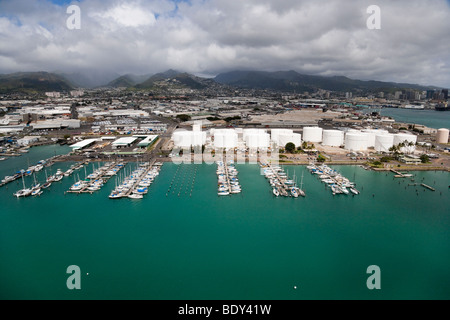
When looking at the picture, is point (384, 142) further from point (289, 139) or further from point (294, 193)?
point (294, 193)

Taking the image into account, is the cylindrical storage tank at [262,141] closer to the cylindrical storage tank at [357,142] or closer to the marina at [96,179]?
the cylindrical storage tank at [357,142]

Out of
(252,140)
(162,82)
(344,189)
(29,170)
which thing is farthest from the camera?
(162,82)

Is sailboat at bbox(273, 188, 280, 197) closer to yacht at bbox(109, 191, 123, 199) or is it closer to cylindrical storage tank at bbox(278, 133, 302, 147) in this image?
yacht at bbox(109, 191, 123, 199)

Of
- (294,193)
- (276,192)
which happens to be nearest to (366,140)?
(294,193)

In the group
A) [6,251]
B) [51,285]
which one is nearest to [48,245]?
[6,251]

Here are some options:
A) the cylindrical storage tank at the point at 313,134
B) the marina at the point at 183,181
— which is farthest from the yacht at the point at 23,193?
the cylindrical storage tank at the point at 313,134

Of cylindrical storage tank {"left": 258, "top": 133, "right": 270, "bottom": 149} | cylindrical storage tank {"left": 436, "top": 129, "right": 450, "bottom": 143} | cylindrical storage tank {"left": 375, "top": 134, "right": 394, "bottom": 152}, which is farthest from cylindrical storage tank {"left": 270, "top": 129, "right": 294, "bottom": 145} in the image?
cylindrical storage tank {"left": 436, "top": 129, "right": 450, "bottom": 143}

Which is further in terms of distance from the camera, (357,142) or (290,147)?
(357,142)
